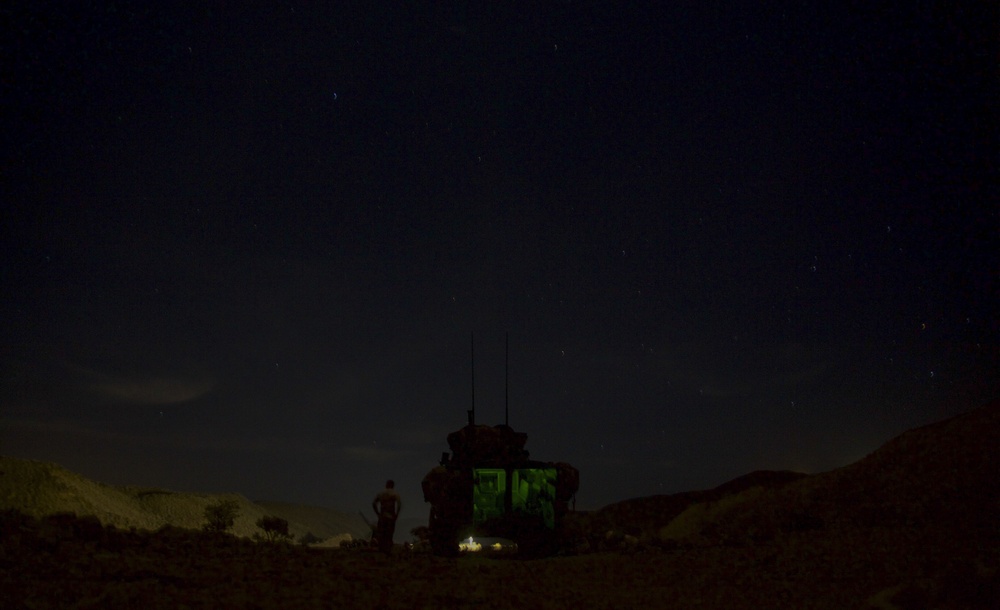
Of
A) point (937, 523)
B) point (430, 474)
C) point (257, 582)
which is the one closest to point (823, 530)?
point (937, 523)

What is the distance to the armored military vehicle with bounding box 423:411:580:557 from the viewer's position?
1791 centimetres

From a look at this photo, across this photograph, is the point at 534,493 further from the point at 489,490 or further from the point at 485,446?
the point at 485,446

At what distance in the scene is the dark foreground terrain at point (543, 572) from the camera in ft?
25.0

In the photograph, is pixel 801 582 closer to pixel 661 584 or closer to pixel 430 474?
pixel 661 584

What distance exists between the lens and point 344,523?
3123 inches

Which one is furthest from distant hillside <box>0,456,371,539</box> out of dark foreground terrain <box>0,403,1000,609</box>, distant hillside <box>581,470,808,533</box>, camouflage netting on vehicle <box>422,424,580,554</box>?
distant hillside <box>581,470,808,533</box>

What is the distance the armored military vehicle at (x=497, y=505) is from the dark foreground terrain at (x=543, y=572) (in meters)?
2.63

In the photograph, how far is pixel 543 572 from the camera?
12.5 m

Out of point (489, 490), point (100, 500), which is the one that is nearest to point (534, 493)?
point (489, 490)

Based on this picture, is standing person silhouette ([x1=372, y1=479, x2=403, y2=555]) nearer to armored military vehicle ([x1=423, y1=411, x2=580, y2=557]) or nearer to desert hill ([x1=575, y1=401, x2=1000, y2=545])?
armored military vehicle ([x1=423, y1=411, x2=580, y2=557])

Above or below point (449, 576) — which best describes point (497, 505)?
above

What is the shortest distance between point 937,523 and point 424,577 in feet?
43.9

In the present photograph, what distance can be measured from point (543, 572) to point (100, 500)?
30.1 meters

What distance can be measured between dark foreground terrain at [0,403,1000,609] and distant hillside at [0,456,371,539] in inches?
558
